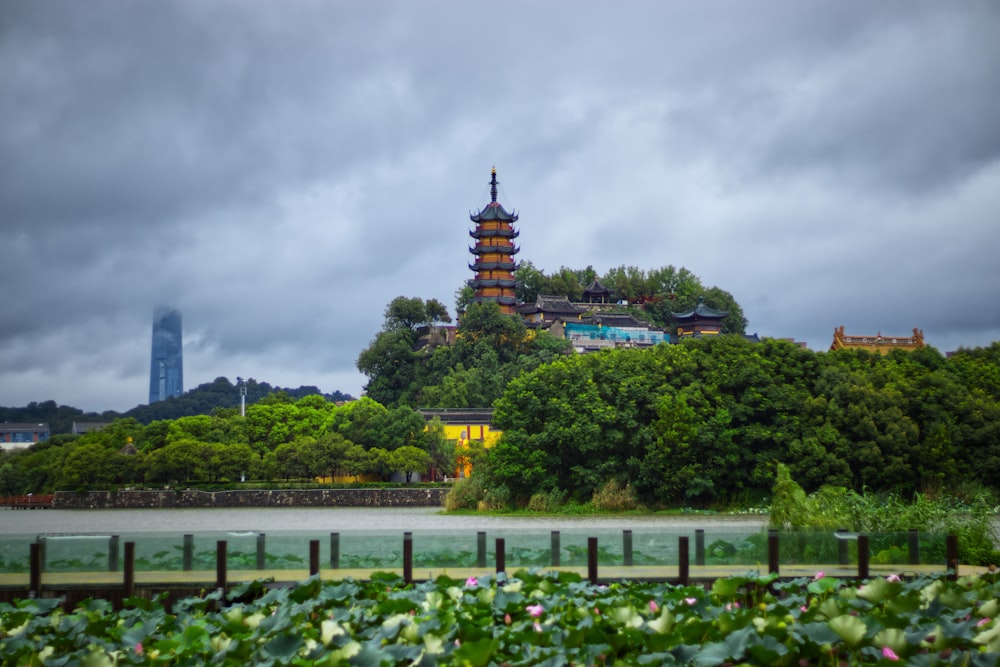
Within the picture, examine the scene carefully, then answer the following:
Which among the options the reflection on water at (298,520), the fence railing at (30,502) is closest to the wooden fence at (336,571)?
the reflection on water at (298,520)

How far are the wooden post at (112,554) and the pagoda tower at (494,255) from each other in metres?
69.1

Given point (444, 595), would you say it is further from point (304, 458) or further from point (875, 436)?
point (304, 458)

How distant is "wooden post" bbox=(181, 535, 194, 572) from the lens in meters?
13.8

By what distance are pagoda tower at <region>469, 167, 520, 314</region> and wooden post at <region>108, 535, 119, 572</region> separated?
6910 cm

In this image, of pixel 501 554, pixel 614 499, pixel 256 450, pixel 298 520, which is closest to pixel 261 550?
pixel 501 554

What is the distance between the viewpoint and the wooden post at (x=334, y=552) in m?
14.1

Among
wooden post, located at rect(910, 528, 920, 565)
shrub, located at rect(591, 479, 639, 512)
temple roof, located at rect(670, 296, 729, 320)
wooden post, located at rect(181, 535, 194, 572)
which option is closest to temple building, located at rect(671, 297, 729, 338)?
temple roof, located at rect(670, 296, 729, 320)

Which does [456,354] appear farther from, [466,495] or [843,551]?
[843,551]

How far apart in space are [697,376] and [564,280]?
5279 cm

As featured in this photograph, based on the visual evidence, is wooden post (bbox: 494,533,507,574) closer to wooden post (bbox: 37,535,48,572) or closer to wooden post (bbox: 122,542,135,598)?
wooden post (bbox: 122,542,135,598)

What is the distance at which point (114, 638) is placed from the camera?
8.52m

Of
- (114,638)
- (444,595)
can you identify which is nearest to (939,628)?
(444,595)

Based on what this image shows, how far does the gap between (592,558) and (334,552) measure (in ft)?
11.1

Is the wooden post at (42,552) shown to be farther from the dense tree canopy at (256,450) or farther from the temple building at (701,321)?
the temple building at (701,321)
